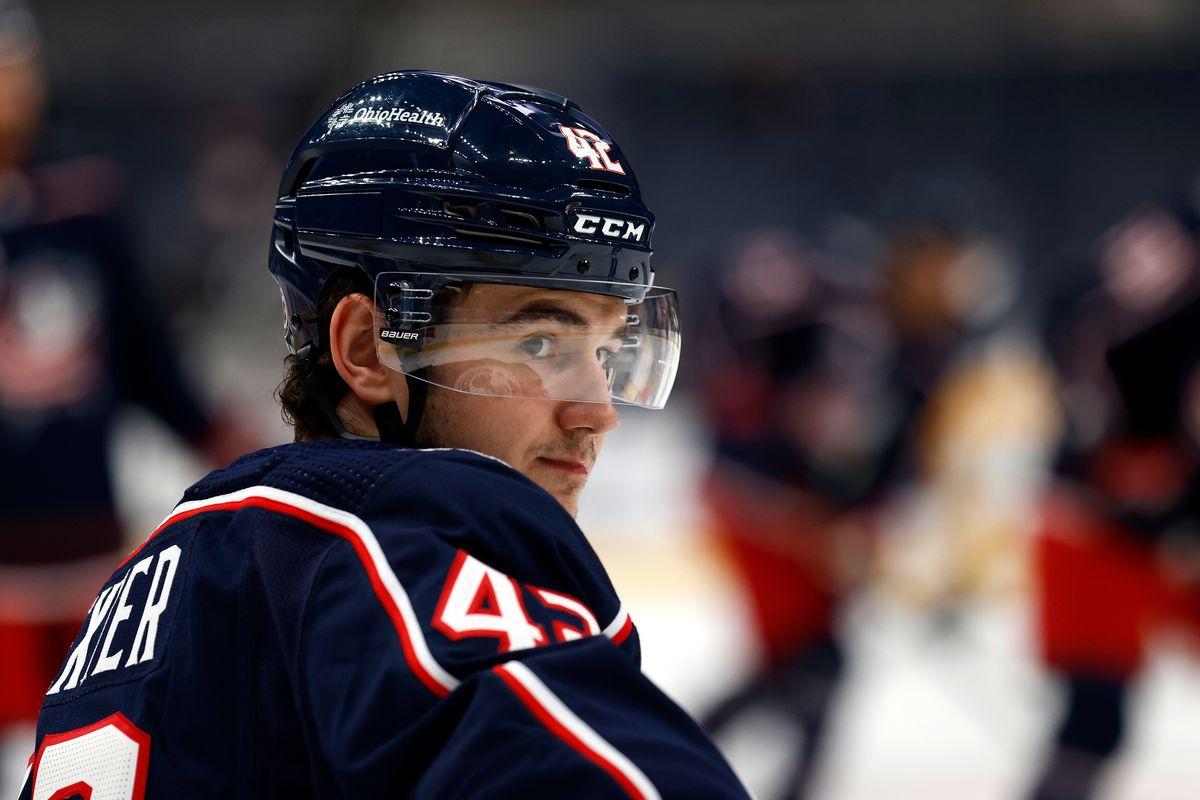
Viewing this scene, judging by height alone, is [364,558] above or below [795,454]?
above

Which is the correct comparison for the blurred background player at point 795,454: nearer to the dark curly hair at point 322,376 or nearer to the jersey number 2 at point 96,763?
the dark curly hair at point 322,376

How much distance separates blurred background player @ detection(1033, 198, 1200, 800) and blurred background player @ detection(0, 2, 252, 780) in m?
1.94

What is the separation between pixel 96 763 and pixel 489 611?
1.02 feet

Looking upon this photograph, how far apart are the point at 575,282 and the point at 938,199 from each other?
3.81 m

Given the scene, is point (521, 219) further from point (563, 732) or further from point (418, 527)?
point (563, 732)

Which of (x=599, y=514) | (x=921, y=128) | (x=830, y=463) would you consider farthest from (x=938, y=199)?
(x=921, y=128)

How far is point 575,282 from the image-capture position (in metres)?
1.08

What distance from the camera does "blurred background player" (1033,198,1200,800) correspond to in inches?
130

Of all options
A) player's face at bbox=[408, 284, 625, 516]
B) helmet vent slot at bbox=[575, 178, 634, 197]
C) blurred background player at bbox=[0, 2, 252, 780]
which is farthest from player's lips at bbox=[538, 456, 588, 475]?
blurred background player at bbox=[0, 2, 252, 780]

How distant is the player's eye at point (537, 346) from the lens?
1.07 metres

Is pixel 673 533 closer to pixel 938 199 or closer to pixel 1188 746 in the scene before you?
pixel 938 199

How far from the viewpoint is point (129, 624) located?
999mm

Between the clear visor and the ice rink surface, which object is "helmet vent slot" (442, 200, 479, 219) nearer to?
the clear visor

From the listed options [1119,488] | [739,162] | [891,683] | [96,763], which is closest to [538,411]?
[96,763]
